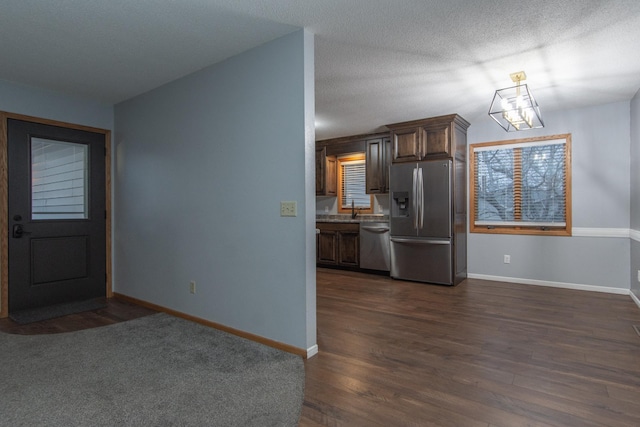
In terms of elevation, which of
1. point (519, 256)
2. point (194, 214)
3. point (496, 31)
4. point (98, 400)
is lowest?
point (98, 400)

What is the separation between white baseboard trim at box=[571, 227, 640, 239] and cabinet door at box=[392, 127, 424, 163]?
7.15 feet

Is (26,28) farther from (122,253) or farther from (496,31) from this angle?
(496,31)

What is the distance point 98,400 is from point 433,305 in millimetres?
3115

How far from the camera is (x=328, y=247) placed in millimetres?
6266

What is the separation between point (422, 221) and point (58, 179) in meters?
4.50

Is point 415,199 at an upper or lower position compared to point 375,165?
lower

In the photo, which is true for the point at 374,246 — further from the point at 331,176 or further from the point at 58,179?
the point at 58,179

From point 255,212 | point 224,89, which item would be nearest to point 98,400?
point 255,212

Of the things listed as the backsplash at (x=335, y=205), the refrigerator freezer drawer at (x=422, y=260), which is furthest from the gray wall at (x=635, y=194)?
the backsplash at (x=335, y=205)

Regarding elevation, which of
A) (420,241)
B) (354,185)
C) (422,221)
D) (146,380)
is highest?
(354,185)

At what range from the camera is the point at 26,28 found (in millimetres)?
2512

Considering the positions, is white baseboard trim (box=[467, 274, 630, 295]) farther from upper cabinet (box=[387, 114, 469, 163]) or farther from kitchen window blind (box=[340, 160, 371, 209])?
kitchen window blind (box=[340, 160, 371, 209])

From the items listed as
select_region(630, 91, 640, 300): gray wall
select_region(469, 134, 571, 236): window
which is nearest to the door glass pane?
select_region(469, 134, 571, 236): window

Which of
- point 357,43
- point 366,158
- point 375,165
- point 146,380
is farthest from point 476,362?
point 366,158
